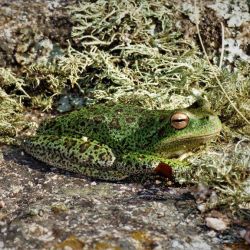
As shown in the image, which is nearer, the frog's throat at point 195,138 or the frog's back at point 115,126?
the frog's throat at point 195,138

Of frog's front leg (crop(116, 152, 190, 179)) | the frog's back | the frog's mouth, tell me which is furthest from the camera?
the frog's back

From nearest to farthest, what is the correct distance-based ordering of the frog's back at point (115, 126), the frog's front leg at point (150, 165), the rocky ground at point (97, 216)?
the rocky ground at point (97, 216)
the frog's front leg at point (150, 165)
the frog's back at point (115, 126)

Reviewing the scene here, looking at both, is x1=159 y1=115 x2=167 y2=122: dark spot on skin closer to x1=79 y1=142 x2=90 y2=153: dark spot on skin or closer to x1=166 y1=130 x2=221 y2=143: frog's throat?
x1=166 y1=130 x2=221 y2=143: frog's throat

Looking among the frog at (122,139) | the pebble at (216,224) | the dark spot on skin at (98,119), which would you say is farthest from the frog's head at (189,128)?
the pebble at (216,224)

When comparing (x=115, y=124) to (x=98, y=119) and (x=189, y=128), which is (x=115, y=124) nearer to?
(x=98, y=119)

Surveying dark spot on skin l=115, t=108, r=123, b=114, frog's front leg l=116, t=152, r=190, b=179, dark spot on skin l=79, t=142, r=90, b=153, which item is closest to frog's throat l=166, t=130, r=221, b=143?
frog's front leg l=116, t=152, r=190, b=179

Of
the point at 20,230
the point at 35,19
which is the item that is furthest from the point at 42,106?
the point at 20,230

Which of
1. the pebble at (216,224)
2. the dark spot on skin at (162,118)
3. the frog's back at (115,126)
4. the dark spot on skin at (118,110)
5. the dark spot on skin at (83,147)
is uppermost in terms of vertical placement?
the dark spot on skin at (162,118)

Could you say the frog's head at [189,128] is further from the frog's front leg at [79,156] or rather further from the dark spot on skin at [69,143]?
the dark spot on skin at [69,143]

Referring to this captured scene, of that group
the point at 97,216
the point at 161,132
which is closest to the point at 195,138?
the point at 161,132
